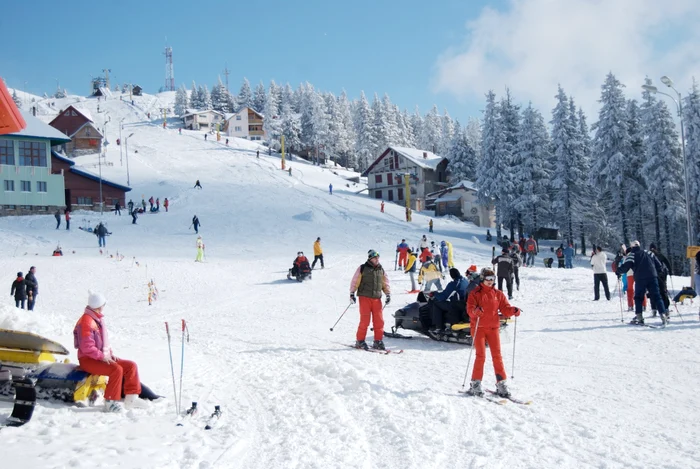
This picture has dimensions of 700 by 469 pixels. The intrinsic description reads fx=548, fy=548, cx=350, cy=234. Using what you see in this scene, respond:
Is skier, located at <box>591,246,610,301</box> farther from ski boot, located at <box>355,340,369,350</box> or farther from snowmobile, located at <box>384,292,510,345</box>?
ski boot, located at <box>355,340,369,350</box>

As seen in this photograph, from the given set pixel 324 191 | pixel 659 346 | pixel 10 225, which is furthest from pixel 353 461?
pixel 324 191

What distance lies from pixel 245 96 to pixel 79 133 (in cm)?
6357

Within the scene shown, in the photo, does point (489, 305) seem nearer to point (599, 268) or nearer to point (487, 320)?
point (487, 320)

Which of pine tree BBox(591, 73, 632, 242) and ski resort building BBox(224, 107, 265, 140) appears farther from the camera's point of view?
ski resort building BBox(224, 107, 265, 140)

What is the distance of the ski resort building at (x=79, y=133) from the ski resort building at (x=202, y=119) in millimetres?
44098

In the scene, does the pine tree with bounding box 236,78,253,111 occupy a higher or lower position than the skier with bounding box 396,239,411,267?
higher

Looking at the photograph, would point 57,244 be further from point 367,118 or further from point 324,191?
point 367,118

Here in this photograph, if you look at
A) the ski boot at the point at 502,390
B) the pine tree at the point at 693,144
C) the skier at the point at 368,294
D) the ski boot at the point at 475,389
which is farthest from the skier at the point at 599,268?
the pine tree at the point at 693,144

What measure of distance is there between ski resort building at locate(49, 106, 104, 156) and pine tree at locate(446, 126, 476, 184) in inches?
1899

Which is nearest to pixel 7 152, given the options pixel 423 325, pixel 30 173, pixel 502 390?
pixel 30 173

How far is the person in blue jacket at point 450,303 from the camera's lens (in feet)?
34.8

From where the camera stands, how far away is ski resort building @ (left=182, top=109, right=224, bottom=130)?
403ft

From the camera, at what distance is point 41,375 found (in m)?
6.62

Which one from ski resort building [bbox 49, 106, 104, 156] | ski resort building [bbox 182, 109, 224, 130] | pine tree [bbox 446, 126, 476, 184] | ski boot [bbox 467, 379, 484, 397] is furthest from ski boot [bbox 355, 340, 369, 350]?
ski resort building [bbox 182, 109, 224, 130]
